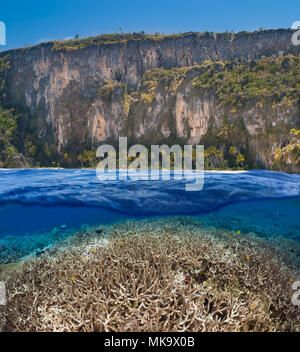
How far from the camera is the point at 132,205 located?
381 inches

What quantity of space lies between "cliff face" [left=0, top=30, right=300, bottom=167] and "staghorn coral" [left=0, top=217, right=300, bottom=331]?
37.5 meters

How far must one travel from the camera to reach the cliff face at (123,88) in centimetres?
4369

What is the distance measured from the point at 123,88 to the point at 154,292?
5269 cm

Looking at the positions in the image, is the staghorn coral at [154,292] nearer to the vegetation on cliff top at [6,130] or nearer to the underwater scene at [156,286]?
the underwater scene at [156,286]

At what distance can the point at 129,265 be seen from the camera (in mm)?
3471

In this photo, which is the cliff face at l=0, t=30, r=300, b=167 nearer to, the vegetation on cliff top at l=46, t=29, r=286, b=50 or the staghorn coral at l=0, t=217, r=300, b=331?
the vegetation on cliff top at l=46, t=29, r=286, b=50

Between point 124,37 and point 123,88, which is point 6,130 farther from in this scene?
point 124,37

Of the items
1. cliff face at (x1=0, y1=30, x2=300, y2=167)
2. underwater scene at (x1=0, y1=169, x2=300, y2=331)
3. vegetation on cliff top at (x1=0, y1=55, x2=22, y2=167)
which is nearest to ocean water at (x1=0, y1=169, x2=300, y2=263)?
underwater scene at (x1=0, y1=169, x2=300, y2=331)

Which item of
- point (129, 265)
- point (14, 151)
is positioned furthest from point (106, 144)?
point (129, 265)

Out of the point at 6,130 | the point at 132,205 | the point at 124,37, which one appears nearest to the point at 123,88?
the point at 124,37

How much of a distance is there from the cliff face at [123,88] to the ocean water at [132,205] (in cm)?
2977

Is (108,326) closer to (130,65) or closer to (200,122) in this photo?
(200,122)

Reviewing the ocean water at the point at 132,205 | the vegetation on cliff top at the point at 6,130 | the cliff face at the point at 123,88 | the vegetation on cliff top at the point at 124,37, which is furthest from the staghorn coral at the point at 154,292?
the vegetation on cliff top at the point at 124,37

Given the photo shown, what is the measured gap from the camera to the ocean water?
31.0ft
